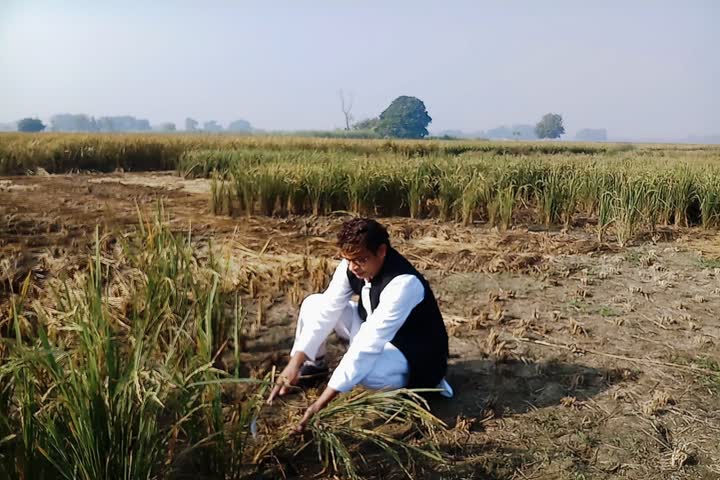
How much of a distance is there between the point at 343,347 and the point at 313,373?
0.47 meters

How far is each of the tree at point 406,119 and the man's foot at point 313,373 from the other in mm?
75963

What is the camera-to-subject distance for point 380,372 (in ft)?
8.20

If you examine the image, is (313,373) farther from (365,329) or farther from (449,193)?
(449,193)

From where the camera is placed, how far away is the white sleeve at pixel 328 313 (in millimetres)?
2639

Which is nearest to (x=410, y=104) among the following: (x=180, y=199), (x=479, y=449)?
(x=180, y=199)

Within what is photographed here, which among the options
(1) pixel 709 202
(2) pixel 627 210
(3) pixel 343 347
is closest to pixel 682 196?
(1) pixel 709 202

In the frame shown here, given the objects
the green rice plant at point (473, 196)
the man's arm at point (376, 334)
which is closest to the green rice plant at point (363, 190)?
the green rice plant at point (473, 196)

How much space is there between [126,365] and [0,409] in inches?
13.2

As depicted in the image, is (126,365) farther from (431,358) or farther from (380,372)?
(431,358)

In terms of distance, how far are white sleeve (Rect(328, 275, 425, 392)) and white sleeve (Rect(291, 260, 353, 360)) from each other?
298mm

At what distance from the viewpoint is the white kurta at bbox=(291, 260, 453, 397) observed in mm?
2248

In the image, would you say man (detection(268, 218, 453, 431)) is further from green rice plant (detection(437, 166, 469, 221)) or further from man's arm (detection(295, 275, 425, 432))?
green rice plant (detection(437, 166, 469, 221))

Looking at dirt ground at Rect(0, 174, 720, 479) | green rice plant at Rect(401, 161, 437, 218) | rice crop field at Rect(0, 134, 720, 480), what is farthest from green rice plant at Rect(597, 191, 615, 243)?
green rice plant at Rect(401, 161, 437, 218)

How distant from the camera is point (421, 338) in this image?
2572mm
